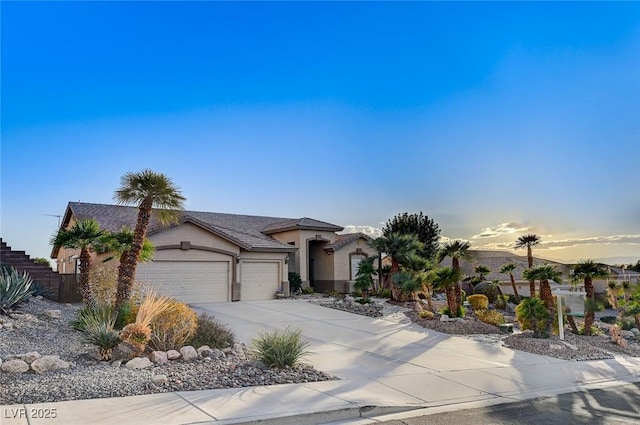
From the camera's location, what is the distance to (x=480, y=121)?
19.2 metres

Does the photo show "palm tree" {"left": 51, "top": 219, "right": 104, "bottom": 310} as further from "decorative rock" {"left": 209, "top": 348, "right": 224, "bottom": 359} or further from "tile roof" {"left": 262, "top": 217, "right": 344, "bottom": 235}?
"tile roof" {"left": 262, "top": 217, "right": 344, "bottom": 235}

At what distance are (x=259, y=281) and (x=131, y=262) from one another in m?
13.4

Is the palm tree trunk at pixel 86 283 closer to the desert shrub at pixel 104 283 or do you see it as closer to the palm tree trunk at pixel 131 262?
the desert shrub at pixel 104 283

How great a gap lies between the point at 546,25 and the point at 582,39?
170cm

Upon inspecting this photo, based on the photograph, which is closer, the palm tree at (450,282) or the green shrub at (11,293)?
the green shrub at (11,293)

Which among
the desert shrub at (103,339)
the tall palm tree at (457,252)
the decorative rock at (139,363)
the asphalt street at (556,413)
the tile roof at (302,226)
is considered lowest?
the asphalt street at (556,413)

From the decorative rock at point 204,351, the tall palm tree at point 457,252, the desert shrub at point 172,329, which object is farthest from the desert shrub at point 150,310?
the tall palm tree at point 457,252

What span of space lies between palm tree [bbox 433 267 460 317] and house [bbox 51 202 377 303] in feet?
32.7

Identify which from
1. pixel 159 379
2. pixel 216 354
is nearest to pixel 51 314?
pixel 216 354

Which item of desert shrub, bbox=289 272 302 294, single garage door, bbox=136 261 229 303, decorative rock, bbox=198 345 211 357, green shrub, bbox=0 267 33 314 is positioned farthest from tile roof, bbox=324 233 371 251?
decorative rock, bbox=198 345 211 357

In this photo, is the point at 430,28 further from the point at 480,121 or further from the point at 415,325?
the point at 415,325

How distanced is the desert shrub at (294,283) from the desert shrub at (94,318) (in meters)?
17.2

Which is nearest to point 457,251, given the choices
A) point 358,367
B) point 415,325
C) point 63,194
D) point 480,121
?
point 415,325

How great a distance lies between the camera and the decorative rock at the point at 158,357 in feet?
32.9
